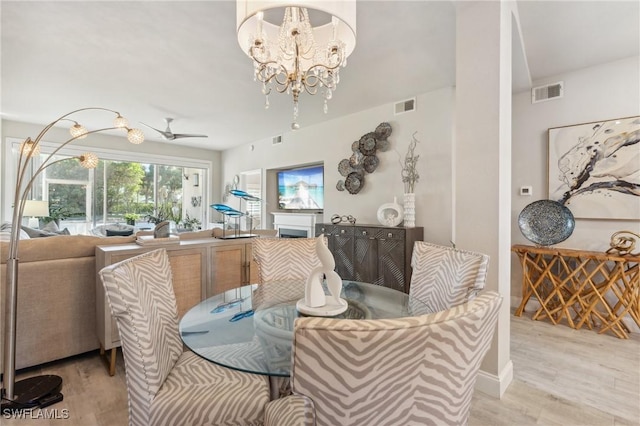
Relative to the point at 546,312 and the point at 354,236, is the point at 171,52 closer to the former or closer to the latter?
the point at 354,236

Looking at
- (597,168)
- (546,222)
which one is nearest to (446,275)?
(546,222)

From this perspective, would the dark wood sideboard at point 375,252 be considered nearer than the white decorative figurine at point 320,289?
No

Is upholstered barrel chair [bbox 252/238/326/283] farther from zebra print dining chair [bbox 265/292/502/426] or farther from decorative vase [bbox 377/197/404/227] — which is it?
decorative vase [bbox 377/197/404/227]

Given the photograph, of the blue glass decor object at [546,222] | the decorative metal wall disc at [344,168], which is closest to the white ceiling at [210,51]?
the decorative metal wall disc at [344,168]

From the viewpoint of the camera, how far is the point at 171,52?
9.37 ft

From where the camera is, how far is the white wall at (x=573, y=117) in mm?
2921

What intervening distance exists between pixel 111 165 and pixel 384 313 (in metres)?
7.00

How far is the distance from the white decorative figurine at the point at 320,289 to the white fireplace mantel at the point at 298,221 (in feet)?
12.0

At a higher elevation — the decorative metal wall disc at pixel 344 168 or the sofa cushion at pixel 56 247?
the decorative metal wall disc at pixel 344 168

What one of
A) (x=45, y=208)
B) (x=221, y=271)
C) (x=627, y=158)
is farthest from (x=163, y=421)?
(x=45, y=208)

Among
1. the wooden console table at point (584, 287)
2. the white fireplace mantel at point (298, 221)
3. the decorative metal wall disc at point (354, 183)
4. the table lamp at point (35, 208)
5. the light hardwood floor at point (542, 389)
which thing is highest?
the decorative metal wall disc at point (354, 183)

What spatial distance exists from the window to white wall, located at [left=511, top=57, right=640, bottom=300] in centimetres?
659

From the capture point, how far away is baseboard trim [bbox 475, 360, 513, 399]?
1.89 m

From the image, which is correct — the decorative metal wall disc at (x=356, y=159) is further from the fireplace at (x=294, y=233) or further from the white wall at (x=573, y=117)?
the white wall at (x=573, y=117)
